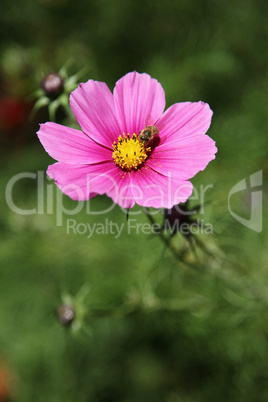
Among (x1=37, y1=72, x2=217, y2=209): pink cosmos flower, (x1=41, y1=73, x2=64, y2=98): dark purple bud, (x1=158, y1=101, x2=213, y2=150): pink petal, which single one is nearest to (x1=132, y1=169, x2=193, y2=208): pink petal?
(x1=37, y1=72, x2=217, y2=209): pink cosmos flower

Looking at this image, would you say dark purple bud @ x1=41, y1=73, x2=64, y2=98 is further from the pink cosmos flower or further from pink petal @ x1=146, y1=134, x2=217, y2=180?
pink petal @ x1=146, y1=134, x2=217, y2=180

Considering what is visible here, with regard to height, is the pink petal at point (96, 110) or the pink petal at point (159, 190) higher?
the pink petal at point (96, 110)

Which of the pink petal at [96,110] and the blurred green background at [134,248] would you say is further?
the blurred green background at [134,248]

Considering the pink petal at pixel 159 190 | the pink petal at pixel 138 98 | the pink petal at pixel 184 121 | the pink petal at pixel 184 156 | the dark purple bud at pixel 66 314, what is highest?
the pink petal at pixel 138 98

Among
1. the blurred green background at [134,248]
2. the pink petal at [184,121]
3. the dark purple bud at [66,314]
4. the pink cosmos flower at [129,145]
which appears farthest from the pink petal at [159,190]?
the blurred green background at [134,248]

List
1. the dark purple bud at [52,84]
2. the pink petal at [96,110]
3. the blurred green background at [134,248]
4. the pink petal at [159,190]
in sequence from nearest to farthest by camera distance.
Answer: the pink petal at [159,190] → the pink petal at [96,110] → the dark purple bud at [52,84] → the blurred green background at [134,248]

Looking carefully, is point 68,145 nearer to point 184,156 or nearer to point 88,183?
point 88,183

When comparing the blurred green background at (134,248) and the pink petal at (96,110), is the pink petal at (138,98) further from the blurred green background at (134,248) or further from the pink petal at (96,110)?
the blurred green background at (134,248)
